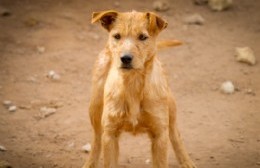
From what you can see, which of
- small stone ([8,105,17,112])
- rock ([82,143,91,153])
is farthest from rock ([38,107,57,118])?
rock ([82,143,91,153])

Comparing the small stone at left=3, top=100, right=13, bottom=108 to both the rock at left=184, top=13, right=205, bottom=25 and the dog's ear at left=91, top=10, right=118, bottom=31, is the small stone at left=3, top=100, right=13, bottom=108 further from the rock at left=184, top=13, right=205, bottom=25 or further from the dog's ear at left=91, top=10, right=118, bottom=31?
the rock at left=184, top=13, right=205, bottom=25

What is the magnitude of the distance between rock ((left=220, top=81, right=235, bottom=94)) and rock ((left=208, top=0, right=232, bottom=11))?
312 centimetres

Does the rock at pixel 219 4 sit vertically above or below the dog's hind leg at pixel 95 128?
above

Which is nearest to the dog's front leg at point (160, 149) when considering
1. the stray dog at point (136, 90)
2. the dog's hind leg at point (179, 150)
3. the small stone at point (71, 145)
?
the stray dog at point (136, 90)

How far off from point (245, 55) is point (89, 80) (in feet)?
9.82

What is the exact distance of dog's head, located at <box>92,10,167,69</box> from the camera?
659cm

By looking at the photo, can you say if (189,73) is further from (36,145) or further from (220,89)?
(36,145)

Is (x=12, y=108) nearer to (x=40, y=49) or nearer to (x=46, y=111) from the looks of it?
(x=46, y=111)

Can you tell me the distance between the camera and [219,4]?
43.0 feet

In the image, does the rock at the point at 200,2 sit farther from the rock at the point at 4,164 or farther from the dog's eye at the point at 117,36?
the rock at the point at 4,164

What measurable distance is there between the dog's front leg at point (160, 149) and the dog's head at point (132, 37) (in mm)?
917

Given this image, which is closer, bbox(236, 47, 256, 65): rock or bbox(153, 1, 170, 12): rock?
bbox(236, 47, 256, 65): rock

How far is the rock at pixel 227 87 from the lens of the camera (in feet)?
33.6

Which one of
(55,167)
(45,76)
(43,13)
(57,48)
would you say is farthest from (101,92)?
(43,13)
